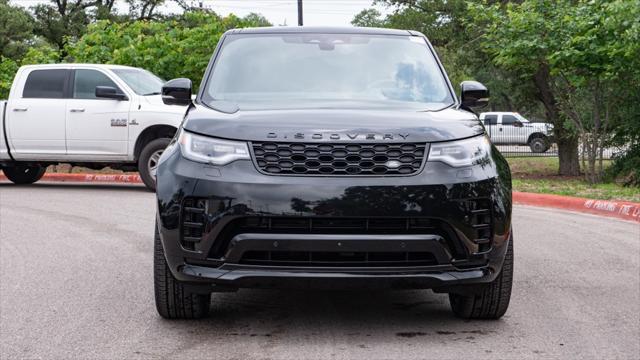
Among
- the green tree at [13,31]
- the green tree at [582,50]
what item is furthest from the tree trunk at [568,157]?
Result: the green tree at [13,31]

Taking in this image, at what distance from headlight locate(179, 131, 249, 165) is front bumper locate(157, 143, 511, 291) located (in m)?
0.05

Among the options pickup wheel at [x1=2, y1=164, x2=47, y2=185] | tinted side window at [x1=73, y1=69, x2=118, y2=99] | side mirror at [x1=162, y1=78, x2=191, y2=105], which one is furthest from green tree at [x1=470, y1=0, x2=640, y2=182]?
side mirror at [x1=162, y1=78, x2=191, y2=105]

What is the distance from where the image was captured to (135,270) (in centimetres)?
732

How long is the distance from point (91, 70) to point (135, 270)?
27.5 ft

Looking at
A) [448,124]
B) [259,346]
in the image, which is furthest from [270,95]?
[259,346]

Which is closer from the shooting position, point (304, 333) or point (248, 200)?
point (248, 200)

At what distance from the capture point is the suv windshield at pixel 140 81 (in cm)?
1484

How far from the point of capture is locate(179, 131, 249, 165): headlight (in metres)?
4.90

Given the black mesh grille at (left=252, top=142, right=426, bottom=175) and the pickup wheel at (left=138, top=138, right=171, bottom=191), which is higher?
the black mesh grille at (left=252, top=142, right=426, bottom=175)

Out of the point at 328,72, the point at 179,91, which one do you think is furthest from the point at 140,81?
the point at 328,72

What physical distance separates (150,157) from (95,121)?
4.03ft

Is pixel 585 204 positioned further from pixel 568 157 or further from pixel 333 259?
pixel 568 157

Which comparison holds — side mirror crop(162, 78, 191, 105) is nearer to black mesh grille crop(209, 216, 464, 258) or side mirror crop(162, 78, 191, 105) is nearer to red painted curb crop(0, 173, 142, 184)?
black mesh grille crop(209, 216, 464, 258)

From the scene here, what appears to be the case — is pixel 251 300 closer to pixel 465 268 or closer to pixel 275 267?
pixel 275 267
